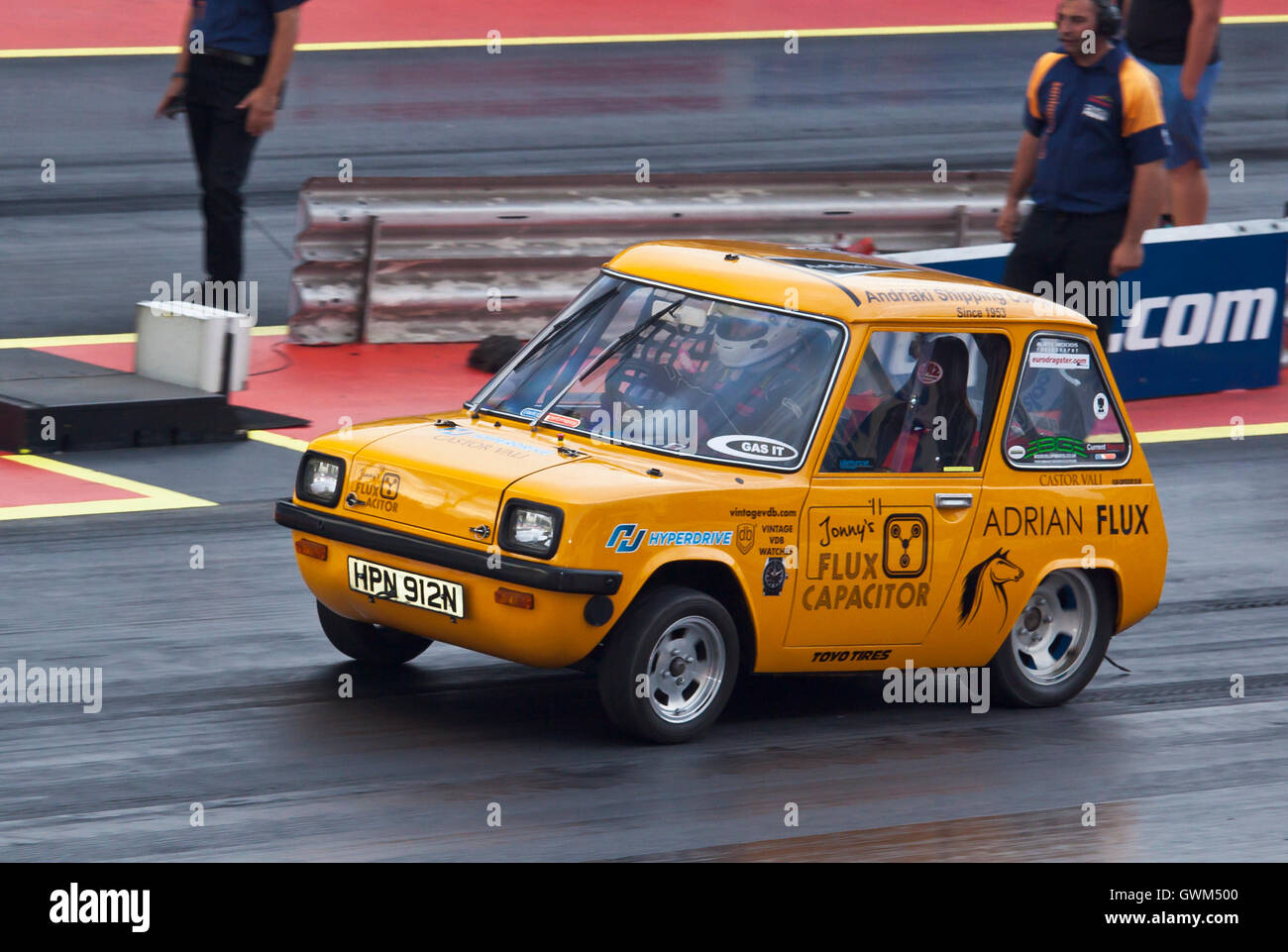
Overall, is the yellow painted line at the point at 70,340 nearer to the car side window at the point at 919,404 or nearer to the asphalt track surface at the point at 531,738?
the asphalt track surface at the point at 531,738

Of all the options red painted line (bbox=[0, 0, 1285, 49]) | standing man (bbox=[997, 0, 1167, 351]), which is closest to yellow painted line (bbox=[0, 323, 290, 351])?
standing man (bbox=[997, 0, 1167, 351])

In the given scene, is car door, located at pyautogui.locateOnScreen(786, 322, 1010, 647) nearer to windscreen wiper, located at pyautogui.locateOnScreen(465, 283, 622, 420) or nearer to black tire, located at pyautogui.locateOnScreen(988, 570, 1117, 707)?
black tire, located at pyautogui.locateOnScreen(988, 570, 1117, 707)

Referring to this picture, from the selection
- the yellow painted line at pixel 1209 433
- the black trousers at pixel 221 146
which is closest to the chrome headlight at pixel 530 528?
Answer: the black trousers at pixel 221 146

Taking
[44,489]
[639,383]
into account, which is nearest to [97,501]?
[44,489]

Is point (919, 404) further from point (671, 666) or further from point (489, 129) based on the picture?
point (489, 129)

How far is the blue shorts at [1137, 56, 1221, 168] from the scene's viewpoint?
14.7 m

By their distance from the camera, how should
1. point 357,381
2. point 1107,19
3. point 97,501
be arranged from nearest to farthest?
1. point 97,501
2. point 1107,19
3. point 357,381

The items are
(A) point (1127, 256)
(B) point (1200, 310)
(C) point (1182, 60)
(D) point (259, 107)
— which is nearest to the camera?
(A) point (1127, 256)

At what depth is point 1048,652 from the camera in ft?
28.0

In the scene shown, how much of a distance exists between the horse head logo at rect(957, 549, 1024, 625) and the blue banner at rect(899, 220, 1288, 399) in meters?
5.41

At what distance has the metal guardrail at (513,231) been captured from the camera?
13891mm

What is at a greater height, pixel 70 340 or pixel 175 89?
pixel 175 89

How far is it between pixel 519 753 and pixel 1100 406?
269 cm
